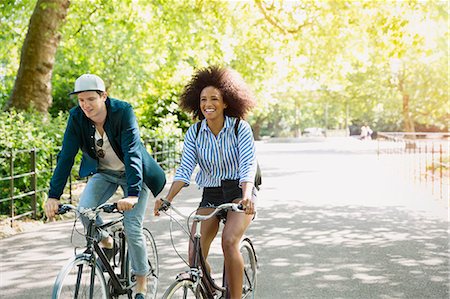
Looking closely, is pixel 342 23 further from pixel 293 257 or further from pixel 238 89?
pixel 238 89

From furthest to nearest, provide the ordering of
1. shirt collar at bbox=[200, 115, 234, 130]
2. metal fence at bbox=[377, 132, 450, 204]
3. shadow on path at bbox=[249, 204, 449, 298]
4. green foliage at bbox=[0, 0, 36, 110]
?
1. green foliage at bbox=[0, 0, 36, 110]
2. metal fence at bbox=[377, 132, 450, 204]
3. shadow on path at bbox=[249, 204, 449, 298]
4. shirt collar at bbox=[200, 115, 234, 130]

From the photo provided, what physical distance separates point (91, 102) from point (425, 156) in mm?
16761

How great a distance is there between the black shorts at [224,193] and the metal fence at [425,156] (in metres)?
10.4

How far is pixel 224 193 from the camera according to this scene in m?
4.76

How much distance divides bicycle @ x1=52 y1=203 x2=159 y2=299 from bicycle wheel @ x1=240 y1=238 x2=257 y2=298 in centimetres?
73

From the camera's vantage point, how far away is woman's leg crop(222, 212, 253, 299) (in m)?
4.57

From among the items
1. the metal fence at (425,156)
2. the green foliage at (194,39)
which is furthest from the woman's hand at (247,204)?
the green foliage at (194,39)

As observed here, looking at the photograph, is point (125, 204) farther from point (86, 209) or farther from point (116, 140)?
point (116, 140)

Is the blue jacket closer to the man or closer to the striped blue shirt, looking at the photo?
the man

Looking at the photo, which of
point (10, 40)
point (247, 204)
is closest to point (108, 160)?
point (247, 204)

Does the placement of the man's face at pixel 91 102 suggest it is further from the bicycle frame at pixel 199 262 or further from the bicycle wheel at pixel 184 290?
the bicycle wheel at pixel 184 290

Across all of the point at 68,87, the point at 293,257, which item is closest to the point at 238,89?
the point at 293,257

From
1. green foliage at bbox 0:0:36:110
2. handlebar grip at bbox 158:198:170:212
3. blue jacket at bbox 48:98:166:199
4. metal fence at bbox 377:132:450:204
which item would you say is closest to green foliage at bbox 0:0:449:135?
green foliage at bbox 0:0:36:110

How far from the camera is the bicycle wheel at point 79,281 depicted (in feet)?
13.1
